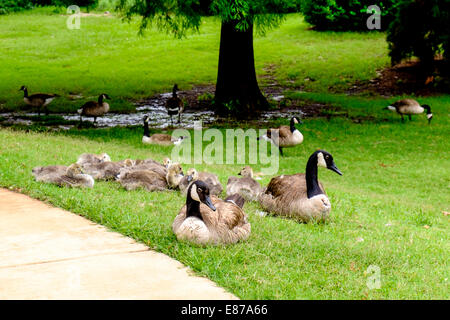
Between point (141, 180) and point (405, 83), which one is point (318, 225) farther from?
point (405, 83)

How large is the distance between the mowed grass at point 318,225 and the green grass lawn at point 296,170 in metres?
0.02

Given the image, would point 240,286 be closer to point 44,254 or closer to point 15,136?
point 44,254

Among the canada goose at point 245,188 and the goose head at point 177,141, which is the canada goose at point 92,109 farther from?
the canada goose at point 245,188

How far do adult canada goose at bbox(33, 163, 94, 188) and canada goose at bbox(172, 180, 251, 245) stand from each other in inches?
120

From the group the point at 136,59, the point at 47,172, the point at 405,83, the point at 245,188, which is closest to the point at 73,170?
the point at 47,172

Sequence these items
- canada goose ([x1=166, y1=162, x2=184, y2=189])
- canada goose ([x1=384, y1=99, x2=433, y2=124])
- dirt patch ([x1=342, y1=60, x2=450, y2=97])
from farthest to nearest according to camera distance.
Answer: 1. dirt patch ([x1=342, y1=60, x2=450, y2=97])
2. canada goose ([x1=384, y1=99, x2=433, y2=124])
3. canada goose ([x1=166, y1=162, x2=184, y2=189])

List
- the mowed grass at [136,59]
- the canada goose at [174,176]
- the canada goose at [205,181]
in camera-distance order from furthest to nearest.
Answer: the mowed grass at [136,59] → the canada goose at [174,176] → the canada goose at [205,181]

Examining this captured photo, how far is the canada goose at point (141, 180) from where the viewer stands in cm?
991

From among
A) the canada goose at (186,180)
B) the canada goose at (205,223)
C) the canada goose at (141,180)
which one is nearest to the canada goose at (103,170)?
the canada goose at (141,180)

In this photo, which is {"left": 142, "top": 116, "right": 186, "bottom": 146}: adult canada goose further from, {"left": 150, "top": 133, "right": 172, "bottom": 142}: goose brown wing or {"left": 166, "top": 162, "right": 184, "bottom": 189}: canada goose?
{"left": 166, "top": 162, "right": 184, "bottom": 189}: canada goose

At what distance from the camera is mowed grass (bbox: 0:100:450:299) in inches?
234

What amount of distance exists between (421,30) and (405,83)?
2.80 meters

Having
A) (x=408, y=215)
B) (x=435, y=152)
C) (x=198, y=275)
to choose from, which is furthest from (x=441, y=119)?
(x=198, y=275)

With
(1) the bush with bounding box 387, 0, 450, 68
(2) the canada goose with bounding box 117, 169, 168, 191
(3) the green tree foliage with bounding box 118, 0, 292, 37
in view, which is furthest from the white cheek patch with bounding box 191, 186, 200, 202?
(1) the bush with bounding box 387, 0, 450, 68
